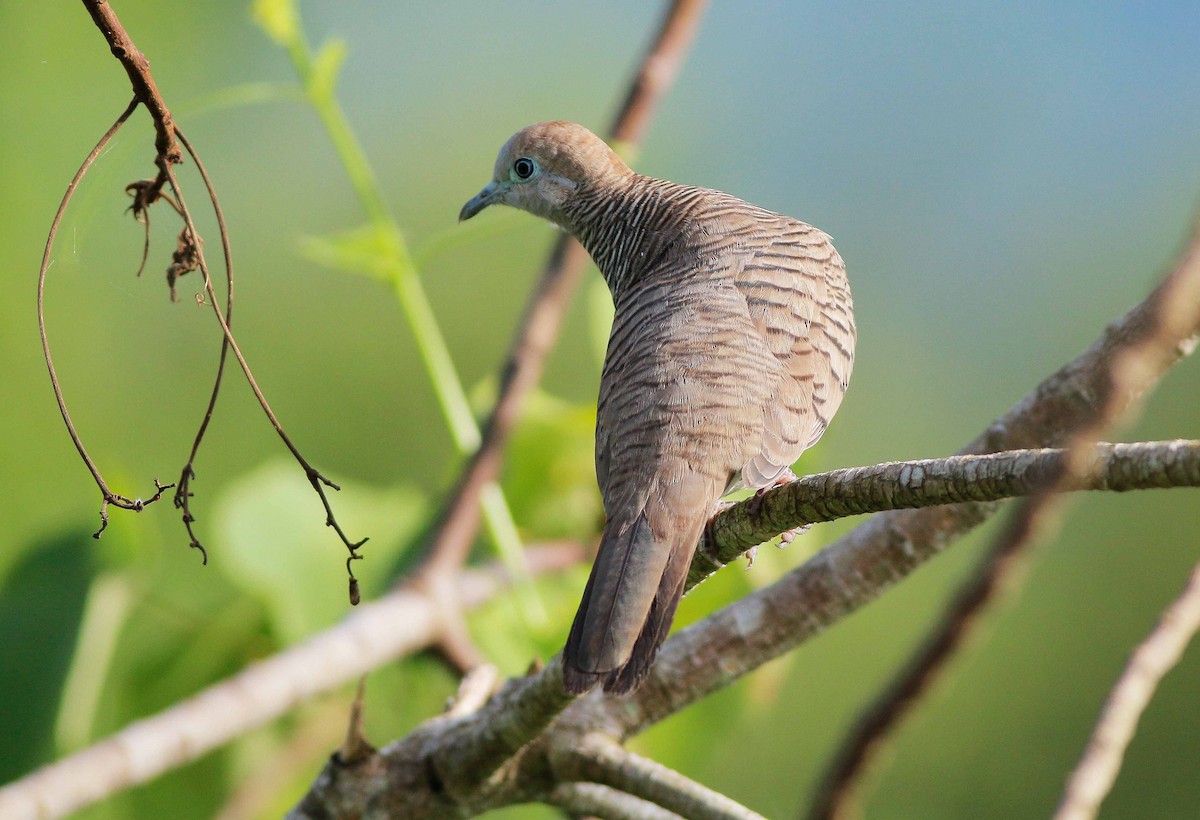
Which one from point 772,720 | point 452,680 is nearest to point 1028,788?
point 772,720

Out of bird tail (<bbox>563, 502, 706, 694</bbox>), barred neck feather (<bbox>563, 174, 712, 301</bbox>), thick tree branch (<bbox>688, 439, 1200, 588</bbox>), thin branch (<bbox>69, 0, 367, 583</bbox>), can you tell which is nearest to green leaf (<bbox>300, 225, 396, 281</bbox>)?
barred neck feather (<bbox>563, 174, 712, 301</bbox>)

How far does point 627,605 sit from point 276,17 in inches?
64.8

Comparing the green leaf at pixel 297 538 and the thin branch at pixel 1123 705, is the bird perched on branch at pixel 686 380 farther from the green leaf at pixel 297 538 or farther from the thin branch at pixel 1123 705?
the green leaf at pixel 297 538

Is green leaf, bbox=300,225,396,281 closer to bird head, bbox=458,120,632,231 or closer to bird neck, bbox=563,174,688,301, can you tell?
bird head, bbox=458,120,632,231

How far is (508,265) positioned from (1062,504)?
4.72 m

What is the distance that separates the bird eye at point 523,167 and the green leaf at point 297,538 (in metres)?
1.11

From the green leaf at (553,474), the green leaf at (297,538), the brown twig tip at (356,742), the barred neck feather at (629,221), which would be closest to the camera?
the brown twig tip at (356,742)

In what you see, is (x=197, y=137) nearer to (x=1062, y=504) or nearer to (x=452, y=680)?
(x=452, y=680)

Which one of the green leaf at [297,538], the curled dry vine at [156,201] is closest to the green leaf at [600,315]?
the green leaf at [297,538]

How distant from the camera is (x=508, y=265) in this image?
670 cm

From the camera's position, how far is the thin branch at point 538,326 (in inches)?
120

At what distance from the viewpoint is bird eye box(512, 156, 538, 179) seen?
2.95m

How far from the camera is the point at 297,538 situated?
11.1ft

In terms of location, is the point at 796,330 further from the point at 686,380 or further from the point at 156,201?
the point at 156,201
